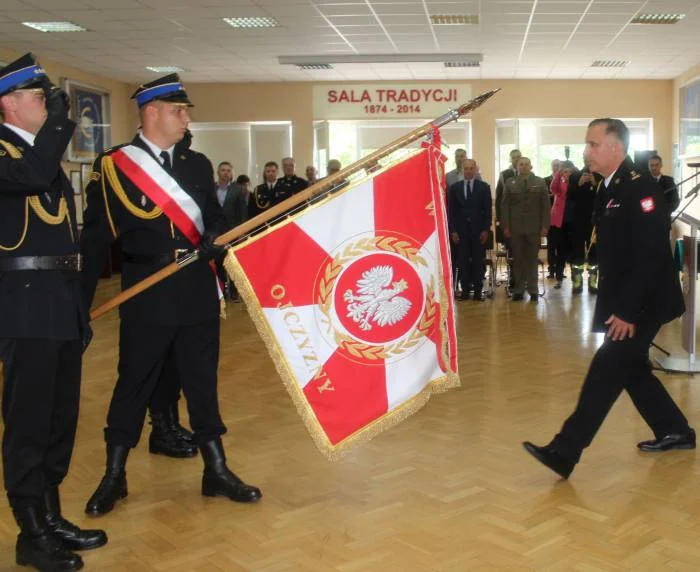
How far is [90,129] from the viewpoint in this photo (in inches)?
573

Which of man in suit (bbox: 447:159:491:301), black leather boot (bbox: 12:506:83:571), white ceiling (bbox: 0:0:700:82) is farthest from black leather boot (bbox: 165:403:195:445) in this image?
white ceiling (bbox: 0:0:700:82)

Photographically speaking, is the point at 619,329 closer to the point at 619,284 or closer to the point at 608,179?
the point at 619,284

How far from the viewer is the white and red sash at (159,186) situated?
3104 mm

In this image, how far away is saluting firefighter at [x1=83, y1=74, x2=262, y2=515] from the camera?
3.12 meters

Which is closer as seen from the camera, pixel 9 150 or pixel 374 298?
pixel 9 150

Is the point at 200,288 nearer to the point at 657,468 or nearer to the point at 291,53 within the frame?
the point at 657,468

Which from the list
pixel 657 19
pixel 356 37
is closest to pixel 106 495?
pixel 356 37

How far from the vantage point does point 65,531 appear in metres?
2.81

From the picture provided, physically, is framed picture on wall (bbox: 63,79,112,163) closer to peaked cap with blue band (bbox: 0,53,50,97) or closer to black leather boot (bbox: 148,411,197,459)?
black leather boot (bbox: 148,411,197,459)

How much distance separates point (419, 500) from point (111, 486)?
118 cm

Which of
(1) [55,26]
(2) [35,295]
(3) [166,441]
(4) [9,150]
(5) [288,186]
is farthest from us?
(1) [55,26]

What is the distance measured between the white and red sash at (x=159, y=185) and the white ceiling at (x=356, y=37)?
7.02 meters

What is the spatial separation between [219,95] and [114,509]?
14.0 metres

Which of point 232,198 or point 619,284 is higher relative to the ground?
point 232,198
